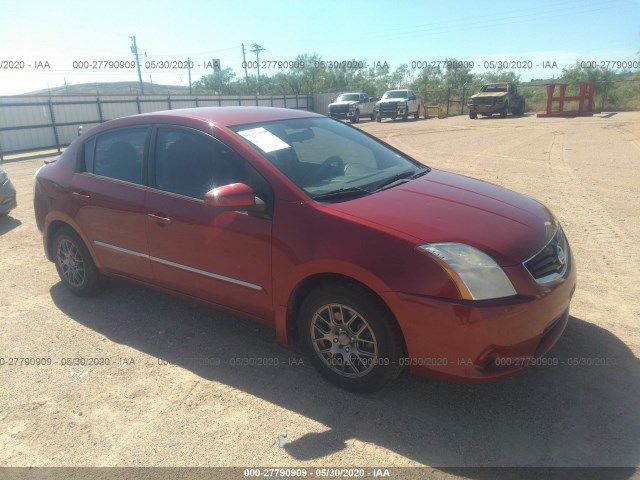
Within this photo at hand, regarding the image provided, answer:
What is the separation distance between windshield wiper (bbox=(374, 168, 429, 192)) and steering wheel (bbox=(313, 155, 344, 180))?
0.32m

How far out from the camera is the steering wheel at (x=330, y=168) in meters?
3.35

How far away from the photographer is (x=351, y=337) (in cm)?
288

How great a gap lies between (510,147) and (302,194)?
13.2 metres

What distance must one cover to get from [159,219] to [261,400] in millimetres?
1520

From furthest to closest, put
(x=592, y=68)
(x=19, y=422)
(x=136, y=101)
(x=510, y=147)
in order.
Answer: (x=592, y=68) < (x=136, y=101) < (x=510, y=147) < (x=19, y=422)

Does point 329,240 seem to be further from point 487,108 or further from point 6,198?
point 487,108

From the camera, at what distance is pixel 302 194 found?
301 cm

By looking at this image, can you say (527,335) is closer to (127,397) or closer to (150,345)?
(127,397)

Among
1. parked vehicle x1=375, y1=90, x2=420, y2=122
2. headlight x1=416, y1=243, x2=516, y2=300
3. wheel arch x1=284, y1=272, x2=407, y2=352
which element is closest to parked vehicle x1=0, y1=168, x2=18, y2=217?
wheel arch x1=284, y1=272, x2=407, y2=352

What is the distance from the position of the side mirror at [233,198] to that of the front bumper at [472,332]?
3.40ft

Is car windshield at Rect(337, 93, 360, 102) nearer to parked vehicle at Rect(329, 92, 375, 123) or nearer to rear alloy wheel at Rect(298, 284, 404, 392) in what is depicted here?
parked vehicle at Rect(329, 92, 375, 123)

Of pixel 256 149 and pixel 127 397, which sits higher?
pixel 256 149

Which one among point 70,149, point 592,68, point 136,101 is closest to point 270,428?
point 70,149

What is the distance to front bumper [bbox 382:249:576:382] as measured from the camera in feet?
8.16
